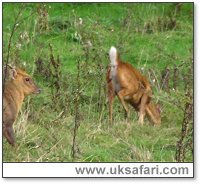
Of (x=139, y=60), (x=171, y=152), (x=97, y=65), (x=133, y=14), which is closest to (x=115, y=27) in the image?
(x=133, y=14)

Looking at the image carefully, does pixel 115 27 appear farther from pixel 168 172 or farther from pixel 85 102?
pixel 168 172

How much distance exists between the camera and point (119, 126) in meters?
9.95

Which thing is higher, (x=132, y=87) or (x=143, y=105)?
(x=132, y=87)

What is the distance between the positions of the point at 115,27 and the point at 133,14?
10.7 inches

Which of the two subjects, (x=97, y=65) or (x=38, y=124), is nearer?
(x=38, y=124)

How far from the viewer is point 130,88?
10.3 m

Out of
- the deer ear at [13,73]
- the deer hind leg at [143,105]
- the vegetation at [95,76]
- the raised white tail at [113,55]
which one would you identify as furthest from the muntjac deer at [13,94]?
the deer hind leg at [143,105]

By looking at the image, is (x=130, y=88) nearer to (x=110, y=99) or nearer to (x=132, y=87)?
(x=132, y=87)

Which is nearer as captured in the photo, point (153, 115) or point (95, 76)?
point (153, 115)

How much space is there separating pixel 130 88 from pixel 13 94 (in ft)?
4.01

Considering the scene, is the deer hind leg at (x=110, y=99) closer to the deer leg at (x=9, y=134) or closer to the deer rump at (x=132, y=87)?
the deer rump at (x=132, y=87)

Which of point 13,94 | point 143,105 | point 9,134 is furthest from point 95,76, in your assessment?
point 9,134

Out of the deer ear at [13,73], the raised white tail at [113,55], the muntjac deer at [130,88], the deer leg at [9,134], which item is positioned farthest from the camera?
the muntjac deer at [130,88]

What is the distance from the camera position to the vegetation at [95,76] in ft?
30.2
